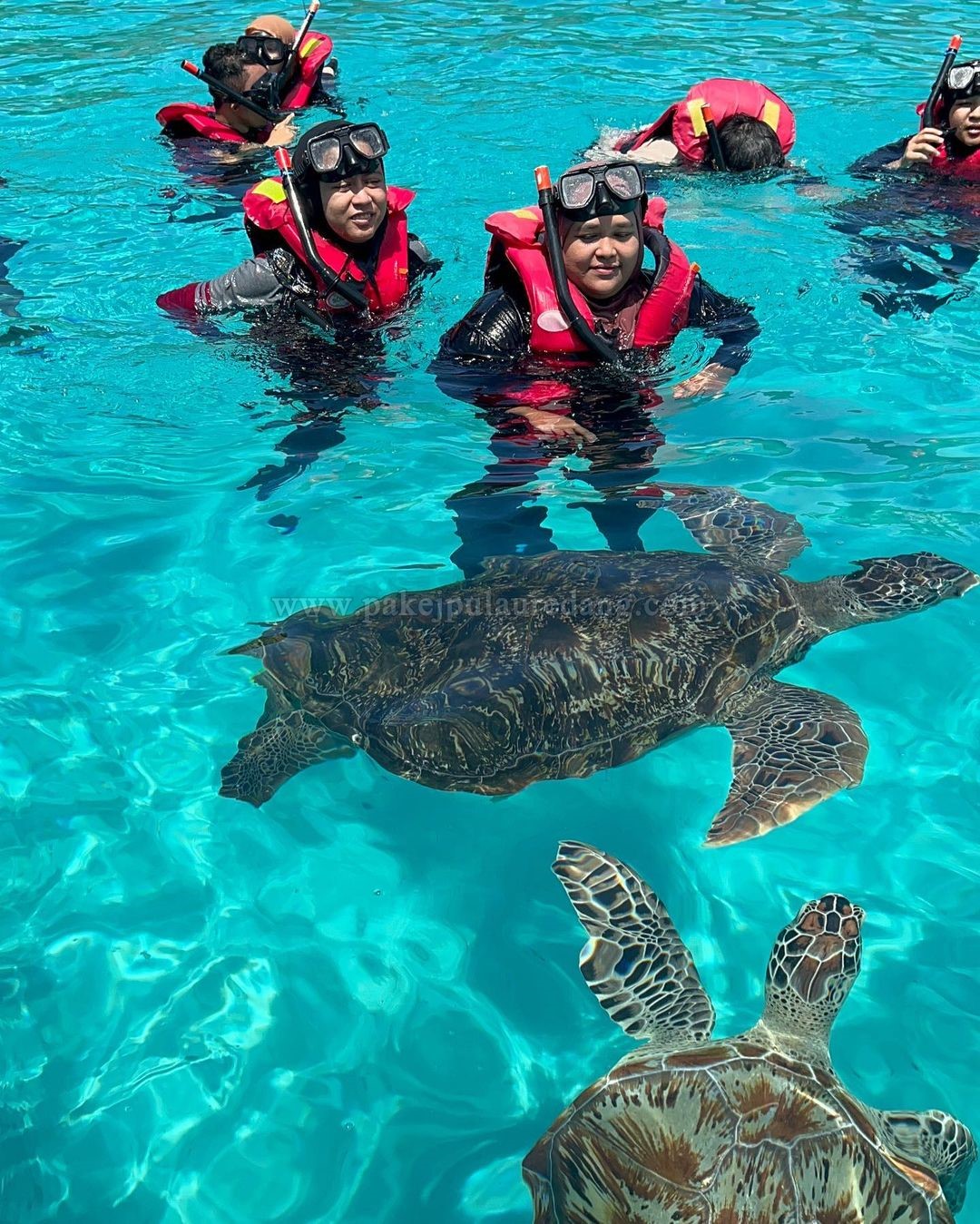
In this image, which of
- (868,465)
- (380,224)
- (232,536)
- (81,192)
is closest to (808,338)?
(868,465)

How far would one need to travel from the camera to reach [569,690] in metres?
4.41

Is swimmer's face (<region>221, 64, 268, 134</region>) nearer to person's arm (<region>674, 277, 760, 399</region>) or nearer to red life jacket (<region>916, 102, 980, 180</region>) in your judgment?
red life jacket (<region>916, 102, 980, 180</region>)

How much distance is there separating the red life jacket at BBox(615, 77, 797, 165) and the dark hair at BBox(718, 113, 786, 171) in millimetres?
84

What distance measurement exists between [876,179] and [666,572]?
676 centimetres

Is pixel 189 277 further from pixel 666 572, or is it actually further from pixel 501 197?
pixel 666 572

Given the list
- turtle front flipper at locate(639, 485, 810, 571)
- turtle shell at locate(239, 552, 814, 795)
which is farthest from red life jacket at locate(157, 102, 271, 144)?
turtle shell at locate(239, 552, 814, 795)

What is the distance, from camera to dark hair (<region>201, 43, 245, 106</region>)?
447 inches

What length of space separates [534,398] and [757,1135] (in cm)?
441

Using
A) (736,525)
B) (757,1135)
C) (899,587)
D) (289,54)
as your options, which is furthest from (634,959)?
(289,54)

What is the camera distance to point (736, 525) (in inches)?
224

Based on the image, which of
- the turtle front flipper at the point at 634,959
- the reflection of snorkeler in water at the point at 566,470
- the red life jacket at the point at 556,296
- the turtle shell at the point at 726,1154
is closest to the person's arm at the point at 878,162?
the red life jacket at the point at 556,296

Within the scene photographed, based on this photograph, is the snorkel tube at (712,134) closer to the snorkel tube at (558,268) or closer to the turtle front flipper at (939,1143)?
the snorkel tube at (558,268)

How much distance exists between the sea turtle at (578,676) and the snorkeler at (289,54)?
8656 millimetres

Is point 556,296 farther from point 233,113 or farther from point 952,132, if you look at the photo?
point 233,113
